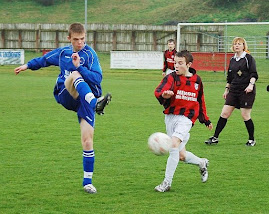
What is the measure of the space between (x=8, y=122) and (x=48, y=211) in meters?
8.26

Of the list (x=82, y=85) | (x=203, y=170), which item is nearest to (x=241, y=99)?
(x=203, y=170)

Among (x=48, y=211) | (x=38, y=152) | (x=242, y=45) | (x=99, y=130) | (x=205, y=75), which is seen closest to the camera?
(x=48, y=211)

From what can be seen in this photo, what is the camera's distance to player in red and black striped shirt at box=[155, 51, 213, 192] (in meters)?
7.81

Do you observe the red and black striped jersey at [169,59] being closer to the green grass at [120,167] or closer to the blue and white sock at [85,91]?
the green grass at [120,167]

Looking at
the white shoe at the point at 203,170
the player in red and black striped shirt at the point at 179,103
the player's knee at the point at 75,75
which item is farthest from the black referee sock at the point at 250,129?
the player's knee at the point at 75,75

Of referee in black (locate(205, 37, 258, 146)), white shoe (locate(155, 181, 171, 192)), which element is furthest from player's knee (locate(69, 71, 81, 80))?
referee in black (locate(205, 37, 258, 146))

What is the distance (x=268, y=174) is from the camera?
902cm

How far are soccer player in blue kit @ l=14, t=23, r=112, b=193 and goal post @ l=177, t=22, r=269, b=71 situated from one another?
2220cm

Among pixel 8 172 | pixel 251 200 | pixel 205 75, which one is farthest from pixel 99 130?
pixel 205 75

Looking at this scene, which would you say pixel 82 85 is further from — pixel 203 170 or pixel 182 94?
pixel 203 170

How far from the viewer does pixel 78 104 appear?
7895 mm

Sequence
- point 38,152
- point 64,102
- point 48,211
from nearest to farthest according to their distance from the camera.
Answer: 1. point 48,211
2. point 64,102
3. point 38,152

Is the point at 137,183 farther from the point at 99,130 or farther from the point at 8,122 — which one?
the point at 8,122

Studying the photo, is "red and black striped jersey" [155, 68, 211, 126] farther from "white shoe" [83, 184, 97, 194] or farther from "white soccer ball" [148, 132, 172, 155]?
"white shoe" [83, 184, 97, 194]
